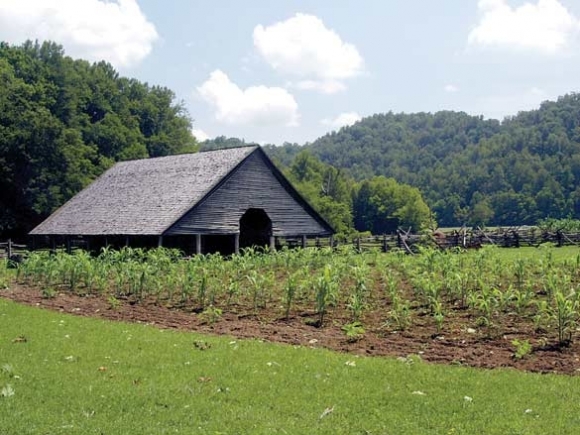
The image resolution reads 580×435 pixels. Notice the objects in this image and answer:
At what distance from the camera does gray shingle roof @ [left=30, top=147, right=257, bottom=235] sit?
1093 inches

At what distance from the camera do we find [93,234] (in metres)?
29.0

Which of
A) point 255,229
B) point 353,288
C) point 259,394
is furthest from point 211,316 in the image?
point 255,229

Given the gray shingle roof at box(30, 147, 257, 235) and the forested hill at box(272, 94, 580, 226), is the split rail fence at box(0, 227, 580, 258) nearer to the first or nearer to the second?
the gray shingle roof at box(30, 147, 257, 235)

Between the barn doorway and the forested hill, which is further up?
the forested hill

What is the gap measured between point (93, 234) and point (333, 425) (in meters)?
24.8

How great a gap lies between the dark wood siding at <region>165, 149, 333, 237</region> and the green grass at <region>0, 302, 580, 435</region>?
18.4m

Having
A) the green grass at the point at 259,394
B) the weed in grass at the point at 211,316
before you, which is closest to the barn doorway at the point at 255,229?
the weed in grass at the point at 211,316

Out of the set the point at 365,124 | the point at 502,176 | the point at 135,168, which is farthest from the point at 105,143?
the point at 365,124

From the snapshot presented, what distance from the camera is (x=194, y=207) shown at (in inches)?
1081

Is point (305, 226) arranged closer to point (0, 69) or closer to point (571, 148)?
point (0, 69)

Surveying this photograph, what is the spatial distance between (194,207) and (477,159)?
4029 inches

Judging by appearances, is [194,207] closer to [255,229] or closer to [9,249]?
[255,229]

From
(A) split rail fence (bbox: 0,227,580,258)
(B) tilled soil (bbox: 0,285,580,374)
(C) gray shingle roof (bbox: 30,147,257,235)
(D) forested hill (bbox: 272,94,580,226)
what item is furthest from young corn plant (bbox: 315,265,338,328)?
(D) forested hill (bbox: 272,94,580,226)

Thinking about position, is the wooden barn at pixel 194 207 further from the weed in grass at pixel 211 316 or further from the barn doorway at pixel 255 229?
the weed in grass at pixel 211 316
